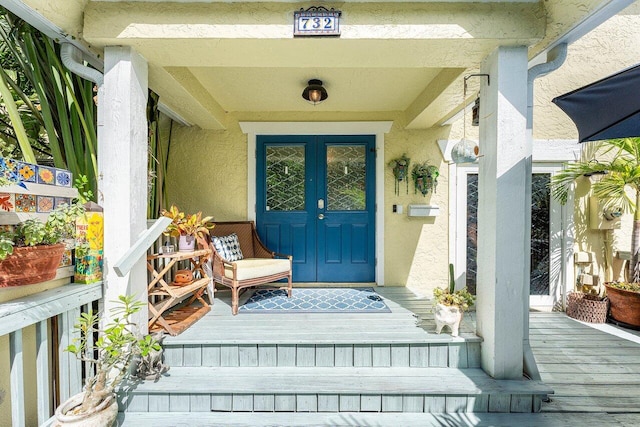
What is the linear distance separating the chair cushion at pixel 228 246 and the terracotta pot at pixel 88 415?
167 cm

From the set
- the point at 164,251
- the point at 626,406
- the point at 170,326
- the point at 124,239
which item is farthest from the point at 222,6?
the point at 626,406

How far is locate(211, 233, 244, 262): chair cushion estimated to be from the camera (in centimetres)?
332

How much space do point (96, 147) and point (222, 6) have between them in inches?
54.9

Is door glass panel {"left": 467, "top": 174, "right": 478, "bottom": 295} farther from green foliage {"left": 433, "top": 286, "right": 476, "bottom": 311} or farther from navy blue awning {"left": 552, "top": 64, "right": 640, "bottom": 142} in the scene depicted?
navy blue awning {"left": 552, "top": 64, "right": 640, "bottom": 142}

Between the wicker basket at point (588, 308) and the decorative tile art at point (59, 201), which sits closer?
the decorative tile art at point (59, 201)

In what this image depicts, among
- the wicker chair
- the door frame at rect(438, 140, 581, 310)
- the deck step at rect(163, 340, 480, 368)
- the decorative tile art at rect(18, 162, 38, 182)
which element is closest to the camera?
the decorative tile art at rect(18, 162, 38, 182)

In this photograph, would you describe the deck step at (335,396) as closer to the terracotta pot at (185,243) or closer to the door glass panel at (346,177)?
the terracotta pot at (185,243)

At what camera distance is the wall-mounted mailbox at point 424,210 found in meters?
3.84

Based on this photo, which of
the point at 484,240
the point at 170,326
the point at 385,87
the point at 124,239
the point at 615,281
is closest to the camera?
the point at 124,239

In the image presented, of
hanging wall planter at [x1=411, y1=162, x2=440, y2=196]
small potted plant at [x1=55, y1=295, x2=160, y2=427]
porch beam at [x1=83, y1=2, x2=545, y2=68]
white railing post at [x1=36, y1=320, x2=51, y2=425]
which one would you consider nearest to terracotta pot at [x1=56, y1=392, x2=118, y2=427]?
small potted plant at [x1=55, y1=295, x2=160, y2=427]

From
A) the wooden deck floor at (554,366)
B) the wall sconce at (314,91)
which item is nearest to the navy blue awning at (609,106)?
the wooden deck floor at (554,366)

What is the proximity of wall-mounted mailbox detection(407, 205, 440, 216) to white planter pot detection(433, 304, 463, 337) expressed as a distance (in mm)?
1662

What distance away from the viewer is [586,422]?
74.9 inches

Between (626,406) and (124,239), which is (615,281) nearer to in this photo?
(626,406)
